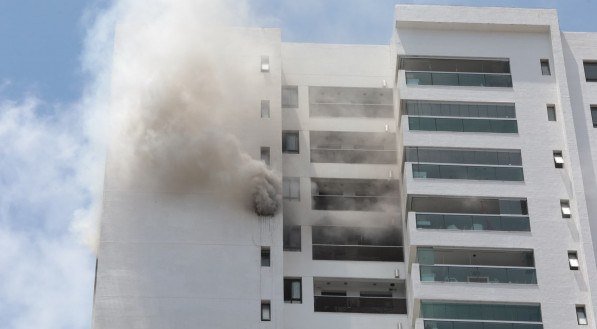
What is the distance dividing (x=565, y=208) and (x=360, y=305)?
33.5 ft

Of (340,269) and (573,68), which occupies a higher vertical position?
(573,68)

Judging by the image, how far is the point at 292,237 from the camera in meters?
53.2

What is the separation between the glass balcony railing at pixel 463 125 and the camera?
53.6m

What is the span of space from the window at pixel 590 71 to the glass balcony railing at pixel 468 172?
6687 mm

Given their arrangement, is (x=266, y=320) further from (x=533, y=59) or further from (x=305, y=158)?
(x=533, y=59)

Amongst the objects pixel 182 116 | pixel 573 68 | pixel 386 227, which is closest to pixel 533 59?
pixel 573 68

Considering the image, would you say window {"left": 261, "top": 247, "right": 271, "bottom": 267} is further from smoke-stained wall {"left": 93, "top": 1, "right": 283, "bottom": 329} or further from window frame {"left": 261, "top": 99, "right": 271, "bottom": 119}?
window frame {"left": 261, "top": 99, "right": 271, "bottom": 119}

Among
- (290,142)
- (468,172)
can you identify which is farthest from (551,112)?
(290,142)

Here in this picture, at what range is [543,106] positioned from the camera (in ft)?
178

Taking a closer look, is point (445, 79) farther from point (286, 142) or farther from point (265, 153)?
point (265, 153)

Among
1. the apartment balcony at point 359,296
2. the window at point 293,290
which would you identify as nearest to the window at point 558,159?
the apartment balcony at point 359,296

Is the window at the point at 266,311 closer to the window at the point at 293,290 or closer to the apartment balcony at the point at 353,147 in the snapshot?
the window at the point at 293,290

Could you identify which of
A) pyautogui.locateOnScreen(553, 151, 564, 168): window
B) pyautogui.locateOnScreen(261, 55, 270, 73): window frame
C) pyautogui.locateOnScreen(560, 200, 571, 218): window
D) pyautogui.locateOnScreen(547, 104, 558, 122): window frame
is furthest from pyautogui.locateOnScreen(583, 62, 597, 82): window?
pyautogui.locateOnScreen(261, 55, 270, 73): window frame

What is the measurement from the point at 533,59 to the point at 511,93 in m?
2.34
